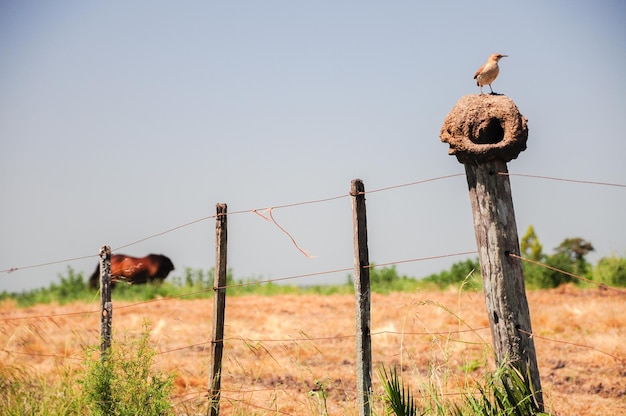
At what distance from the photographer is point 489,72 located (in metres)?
4.90

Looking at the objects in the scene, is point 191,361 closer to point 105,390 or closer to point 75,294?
point 105,390

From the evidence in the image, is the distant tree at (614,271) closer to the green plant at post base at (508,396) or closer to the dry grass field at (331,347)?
the dry grass field at (331,347)

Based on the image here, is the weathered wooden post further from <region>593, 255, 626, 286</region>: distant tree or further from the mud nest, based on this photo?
<region>593, 255, 626, 286</region>: distant tree

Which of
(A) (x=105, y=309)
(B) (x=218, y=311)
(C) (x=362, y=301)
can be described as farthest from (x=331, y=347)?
(C) (x=362, y=301)

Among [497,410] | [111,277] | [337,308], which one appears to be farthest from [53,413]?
[337,308]

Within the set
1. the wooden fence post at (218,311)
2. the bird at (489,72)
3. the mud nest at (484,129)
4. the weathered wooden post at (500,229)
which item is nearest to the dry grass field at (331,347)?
the wooden fence post at (218,311)

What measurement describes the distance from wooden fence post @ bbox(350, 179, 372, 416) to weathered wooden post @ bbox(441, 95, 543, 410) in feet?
2.48

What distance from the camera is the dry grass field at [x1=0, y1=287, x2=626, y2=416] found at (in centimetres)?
525

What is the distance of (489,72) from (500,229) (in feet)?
4.81

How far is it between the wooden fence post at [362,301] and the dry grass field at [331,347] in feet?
0.49

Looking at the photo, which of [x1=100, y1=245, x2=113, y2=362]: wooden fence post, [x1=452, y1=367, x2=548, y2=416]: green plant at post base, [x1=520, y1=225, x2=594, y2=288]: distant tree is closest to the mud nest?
[x1=452, y1=367, x2=548, y2=416]: green plant at post base

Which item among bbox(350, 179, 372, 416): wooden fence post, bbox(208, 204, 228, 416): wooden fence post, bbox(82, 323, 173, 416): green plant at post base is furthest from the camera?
bbox(208, 204, 228, 416): wooden fence post

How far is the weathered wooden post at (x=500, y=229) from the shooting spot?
3986 mm

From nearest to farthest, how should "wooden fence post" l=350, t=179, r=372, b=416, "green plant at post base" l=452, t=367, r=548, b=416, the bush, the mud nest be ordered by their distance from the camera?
"green plant at post base" l=452, t=367, r=548, b=416
the mud nest
"wooden fence post" l=350, t=179, r=372, b=416
the bush
